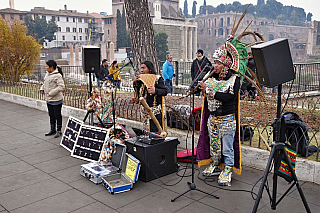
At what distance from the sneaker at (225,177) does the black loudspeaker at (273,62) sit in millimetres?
1782

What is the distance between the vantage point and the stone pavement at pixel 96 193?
3951 mm

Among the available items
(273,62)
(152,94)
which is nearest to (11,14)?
(152,94)

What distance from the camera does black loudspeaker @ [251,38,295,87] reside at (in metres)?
3.25

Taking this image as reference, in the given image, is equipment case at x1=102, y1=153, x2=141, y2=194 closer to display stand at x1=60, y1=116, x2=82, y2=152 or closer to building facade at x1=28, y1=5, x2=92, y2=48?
display stand at x1=60, y1=116, x2=82, y2=152

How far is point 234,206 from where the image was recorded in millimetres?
3955

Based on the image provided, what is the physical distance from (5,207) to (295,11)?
171920 mm

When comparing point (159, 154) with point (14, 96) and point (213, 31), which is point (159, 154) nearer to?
point (14, 96)

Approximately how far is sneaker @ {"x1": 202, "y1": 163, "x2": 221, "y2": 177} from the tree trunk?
489 centimetres

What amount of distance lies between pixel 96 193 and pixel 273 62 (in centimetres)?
296

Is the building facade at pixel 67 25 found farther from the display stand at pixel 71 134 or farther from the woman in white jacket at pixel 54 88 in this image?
the display stand at pixel 71 134

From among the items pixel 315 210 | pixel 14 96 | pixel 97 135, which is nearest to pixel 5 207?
pixel 97 135

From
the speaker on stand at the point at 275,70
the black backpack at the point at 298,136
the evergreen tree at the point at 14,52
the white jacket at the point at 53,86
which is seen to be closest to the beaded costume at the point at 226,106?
the black backpack at the point at 298,136

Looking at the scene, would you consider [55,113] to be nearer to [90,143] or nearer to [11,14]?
[90,143]

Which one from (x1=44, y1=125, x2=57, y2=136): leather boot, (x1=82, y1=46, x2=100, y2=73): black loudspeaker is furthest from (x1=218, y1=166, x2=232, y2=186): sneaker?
(x1=44, y1=125, x2=57, y2=136): leather boot
